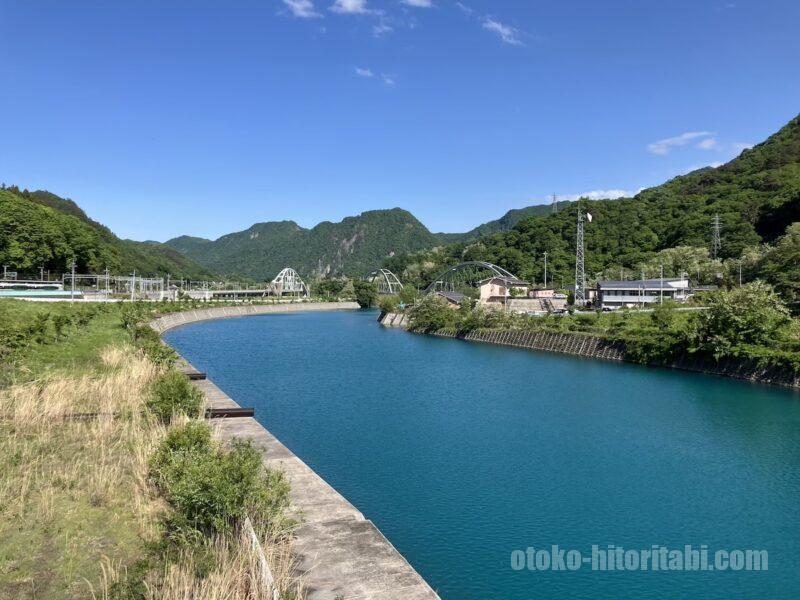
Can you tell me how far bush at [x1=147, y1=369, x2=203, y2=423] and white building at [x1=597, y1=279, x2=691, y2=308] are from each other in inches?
2381

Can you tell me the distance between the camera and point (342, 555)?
999 centimetres

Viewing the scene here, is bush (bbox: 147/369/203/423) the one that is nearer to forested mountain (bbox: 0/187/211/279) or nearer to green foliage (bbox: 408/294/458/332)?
green foliage (bbox: 408/294/458/332)

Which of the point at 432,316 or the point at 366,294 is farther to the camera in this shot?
the point at 366,294

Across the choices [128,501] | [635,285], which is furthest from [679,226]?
[128,501]

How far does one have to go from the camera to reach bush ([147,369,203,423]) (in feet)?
57.7

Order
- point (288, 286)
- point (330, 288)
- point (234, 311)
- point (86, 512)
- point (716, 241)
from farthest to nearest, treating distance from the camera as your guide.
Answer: point (288, 286) < point (330, 288) < point (234, 311) < point (716, 241) < point (86, 512)

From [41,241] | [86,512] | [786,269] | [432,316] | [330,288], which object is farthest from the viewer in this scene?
[330,288]

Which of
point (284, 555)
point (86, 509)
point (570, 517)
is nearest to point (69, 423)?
point (86, 509)

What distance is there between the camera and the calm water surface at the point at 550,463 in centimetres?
1248

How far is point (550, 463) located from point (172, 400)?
12.4 meters

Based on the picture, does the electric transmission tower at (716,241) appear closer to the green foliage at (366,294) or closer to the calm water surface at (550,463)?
the calm water surface at (550,463)

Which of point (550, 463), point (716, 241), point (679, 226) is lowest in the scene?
point (550, 463)

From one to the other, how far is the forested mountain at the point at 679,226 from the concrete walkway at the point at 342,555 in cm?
6770

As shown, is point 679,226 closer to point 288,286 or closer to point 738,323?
point 738,323
